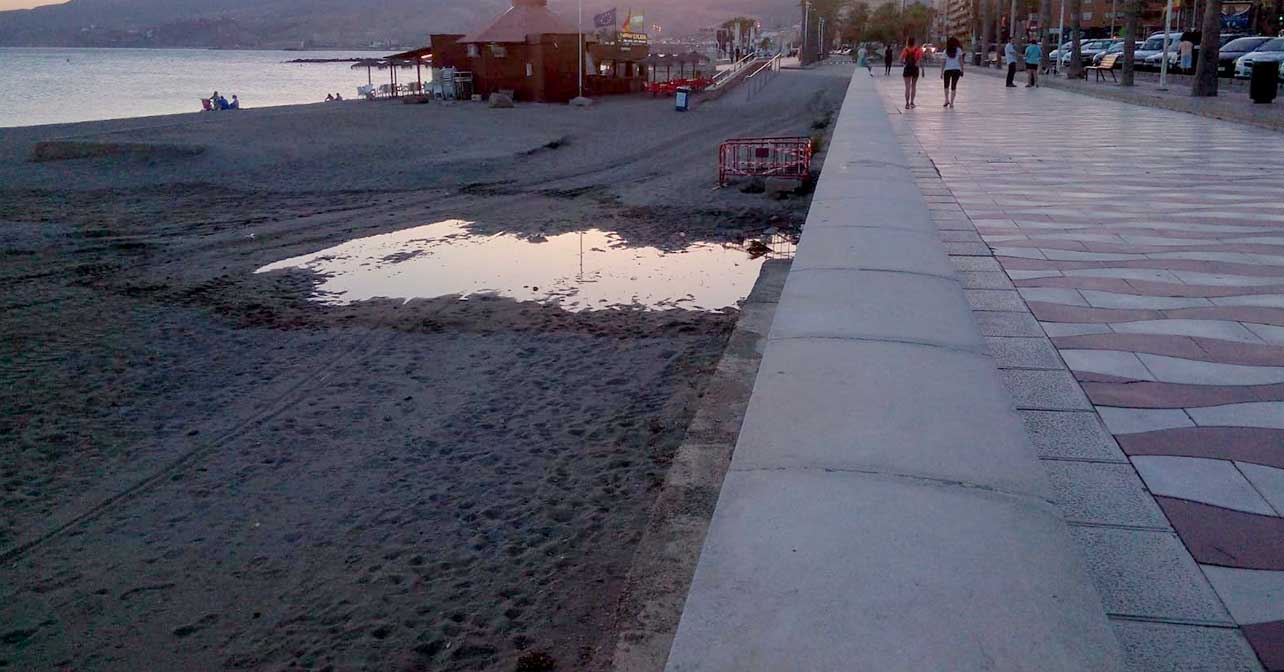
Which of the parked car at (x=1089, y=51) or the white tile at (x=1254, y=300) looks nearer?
the white tile at (x=1254, y=300)

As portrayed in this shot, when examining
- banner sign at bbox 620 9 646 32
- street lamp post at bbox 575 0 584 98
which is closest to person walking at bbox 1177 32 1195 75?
street lamp post at bbox 575 0 584 98

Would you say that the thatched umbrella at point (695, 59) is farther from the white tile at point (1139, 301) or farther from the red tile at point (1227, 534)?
the red tile at point (1227, 534)

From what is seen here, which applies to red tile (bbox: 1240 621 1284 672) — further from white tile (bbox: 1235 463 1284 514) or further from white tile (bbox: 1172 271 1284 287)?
white tile (bbox: 1172 271 1284 287)

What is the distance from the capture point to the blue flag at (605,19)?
43.7 meters

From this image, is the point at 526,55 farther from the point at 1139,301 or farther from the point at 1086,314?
the point at 1086,314

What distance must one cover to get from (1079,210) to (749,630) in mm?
7598

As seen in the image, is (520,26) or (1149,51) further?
(1149,51)

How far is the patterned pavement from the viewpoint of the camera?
102 inches

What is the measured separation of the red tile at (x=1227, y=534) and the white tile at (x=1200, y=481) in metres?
0.05

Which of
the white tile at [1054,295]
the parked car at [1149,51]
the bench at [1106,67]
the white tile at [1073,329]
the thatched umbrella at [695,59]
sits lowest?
the white tile at [1073,329]

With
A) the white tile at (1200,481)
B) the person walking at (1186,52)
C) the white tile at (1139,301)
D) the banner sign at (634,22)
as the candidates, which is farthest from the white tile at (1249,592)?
the banner sign at (634,22)

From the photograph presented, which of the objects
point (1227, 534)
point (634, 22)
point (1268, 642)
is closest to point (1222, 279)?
point (1227, 534)

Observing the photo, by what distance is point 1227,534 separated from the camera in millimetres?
2869

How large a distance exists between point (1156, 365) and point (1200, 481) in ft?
4.12
